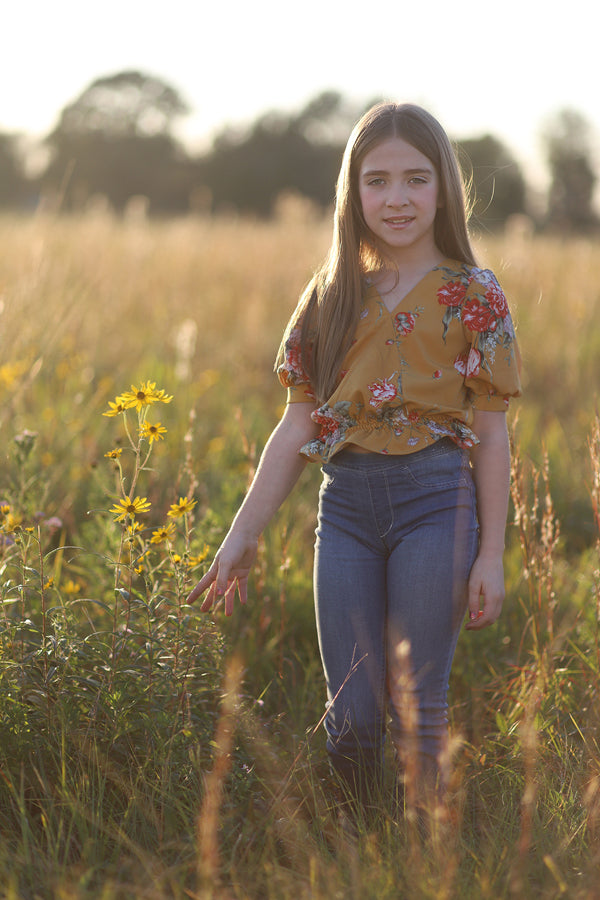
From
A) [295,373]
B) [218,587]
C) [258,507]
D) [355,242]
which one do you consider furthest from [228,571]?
[355,242]

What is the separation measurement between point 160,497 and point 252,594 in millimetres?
654

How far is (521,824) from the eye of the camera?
5.28 ft

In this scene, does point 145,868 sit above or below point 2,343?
below

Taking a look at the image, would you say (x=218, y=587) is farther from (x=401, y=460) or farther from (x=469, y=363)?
(x=469, y=363)

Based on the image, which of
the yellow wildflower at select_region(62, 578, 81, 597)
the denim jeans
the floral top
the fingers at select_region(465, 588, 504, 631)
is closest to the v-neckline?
the floral top

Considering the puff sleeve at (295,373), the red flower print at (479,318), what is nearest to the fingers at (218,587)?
the puff sleeve at (295,373)

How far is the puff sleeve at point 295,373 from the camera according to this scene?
1946mm

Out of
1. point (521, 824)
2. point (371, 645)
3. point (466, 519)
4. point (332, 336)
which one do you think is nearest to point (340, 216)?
point (332, 336)

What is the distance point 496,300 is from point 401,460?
42 centimetres

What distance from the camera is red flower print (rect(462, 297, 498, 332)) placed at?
1794 millimetres

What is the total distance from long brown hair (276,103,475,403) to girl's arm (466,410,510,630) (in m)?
0.36

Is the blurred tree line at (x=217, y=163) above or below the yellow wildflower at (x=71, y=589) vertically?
above

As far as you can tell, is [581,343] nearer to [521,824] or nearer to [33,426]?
[33,426]

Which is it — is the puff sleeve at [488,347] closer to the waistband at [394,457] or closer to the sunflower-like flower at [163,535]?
the waistband at [394,457]
